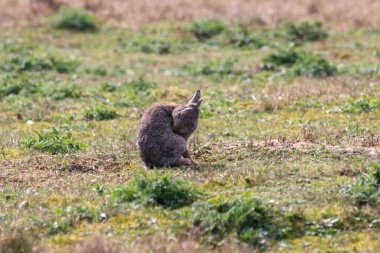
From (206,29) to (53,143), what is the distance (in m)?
13.8

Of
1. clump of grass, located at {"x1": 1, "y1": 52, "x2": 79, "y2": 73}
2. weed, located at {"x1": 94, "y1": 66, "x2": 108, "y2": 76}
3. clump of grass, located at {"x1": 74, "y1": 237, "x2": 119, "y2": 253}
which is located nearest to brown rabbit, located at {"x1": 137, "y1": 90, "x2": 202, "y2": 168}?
clump of grass, located at {"x1": 74, "y1": 237, "x2": 119, "y2": 253}

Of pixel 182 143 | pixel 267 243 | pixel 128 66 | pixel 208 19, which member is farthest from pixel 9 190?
pixel 208 19

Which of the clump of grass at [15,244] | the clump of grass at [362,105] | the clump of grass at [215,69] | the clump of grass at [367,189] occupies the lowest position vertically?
the clump of grass at [215,69]

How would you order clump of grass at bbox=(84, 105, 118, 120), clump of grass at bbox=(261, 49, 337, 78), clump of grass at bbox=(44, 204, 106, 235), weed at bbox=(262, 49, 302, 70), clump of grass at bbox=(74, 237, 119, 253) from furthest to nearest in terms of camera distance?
weed at bbox=(262, 49, 302, 70) < clump of grass at bbox=(261, 49, 337, 78) < clump of grass at bbox=(84, 105, 118, 120) < clump of grass at bbox=(44, 204, 106, 235) < clump of grass at bbox=(74, 237, 119, 253)

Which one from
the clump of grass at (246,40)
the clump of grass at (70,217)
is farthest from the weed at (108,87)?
the clump of grass at (70,217)

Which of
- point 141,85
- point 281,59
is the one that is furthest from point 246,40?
point 141,85

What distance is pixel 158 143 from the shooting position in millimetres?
11977

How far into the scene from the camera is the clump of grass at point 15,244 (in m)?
9.12

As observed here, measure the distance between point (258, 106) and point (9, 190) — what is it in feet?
23.3

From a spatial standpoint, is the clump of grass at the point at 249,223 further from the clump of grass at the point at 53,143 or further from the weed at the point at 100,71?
the weed at the point at 100,71

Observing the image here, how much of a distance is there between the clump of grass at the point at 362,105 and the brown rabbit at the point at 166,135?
4.98m

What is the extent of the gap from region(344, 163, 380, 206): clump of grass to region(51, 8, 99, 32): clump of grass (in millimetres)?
19063

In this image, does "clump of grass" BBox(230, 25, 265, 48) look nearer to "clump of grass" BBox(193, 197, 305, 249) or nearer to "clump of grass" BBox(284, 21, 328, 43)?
"clump of grass" BBox(284, 21, 328, 43)

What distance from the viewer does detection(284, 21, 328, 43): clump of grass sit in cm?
2614
